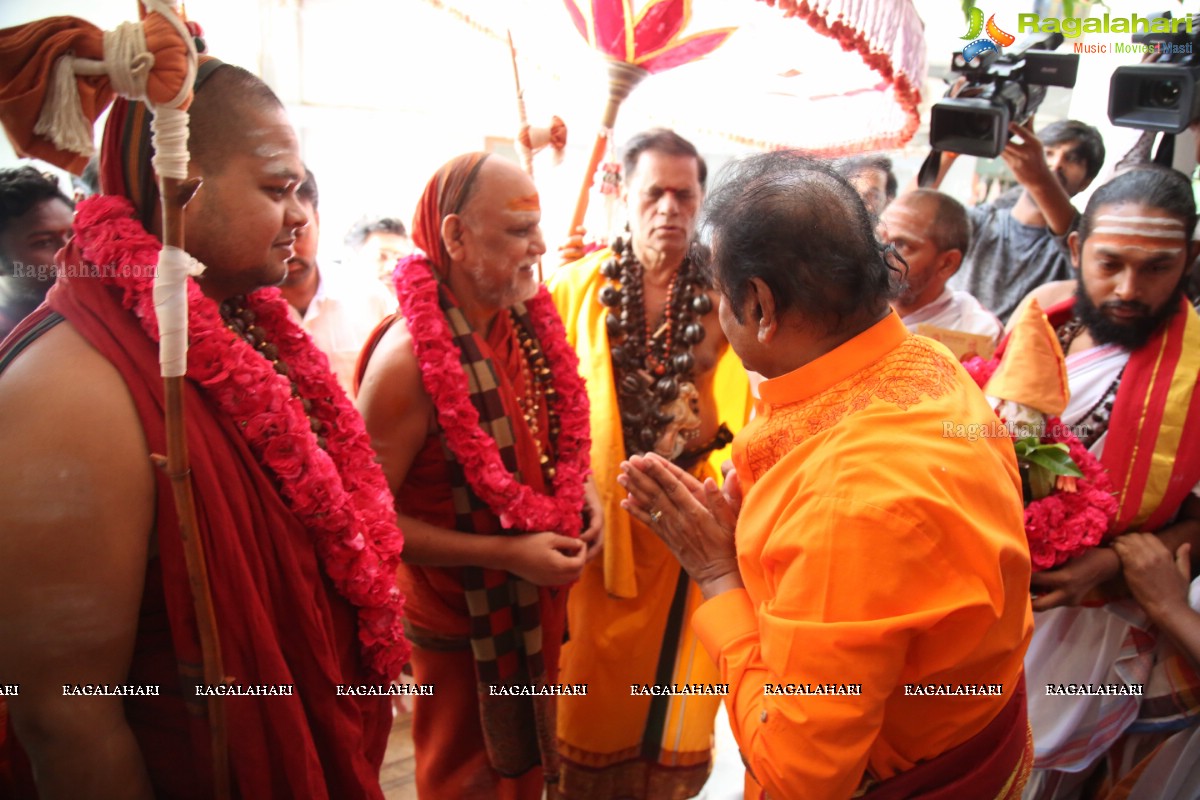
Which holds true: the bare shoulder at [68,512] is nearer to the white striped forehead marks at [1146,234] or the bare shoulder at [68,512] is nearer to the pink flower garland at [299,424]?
the pink flower garland at [299,424]

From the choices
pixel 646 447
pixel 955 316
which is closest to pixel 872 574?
pixel 646 447

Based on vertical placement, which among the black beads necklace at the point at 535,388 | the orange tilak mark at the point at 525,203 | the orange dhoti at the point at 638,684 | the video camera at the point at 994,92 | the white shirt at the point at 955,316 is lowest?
the orange dhoti at the point at 638,684

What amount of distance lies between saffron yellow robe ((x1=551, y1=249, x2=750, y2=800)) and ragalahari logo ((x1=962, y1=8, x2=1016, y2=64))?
5.22 feet

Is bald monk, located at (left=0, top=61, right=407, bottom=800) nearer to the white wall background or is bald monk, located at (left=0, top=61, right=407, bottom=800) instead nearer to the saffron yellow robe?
the saffron yellow robe

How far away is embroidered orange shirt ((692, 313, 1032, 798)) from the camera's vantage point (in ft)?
3.69

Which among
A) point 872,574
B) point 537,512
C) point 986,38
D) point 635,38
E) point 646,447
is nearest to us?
point 872,574

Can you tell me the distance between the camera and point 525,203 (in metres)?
2.03

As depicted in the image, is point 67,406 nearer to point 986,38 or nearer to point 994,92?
point 994,92

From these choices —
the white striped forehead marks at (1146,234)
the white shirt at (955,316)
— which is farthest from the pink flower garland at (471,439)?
the white striped forehead marks at (1146,234)

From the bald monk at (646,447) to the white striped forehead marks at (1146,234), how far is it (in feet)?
4.08

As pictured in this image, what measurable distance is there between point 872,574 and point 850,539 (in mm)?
63

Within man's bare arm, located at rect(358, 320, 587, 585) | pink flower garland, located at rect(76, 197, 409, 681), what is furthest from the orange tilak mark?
pink flower garland, located at rect(76, 197, 409, 681)

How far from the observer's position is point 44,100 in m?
0.94

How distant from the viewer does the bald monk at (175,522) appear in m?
1.05
